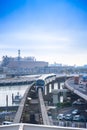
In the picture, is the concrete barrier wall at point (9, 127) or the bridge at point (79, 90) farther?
the bridge at point (79, 90)

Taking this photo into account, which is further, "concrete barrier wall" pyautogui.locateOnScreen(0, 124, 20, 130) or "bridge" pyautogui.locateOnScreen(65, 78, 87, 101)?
"bridge" pyautogui.locateOnScreen(65, 78, 87, 101)

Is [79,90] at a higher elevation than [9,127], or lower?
lower

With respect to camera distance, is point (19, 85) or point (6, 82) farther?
point (19, 85)

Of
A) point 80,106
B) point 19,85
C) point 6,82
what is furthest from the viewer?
point 19,85

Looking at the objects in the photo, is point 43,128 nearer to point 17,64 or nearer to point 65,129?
point 65,129

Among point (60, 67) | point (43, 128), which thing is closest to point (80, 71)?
point (60, 67)

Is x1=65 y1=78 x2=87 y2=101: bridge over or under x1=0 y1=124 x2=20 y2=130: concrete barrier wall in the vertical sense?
under

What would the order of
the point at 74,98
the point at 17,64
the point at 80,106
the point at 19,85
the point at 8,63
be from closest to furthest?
the point at 80,106, the point at 74,98, the point at 19,85, the point at 8,63, the point at 17,64

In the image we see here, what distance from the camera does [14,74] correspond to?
663 inches

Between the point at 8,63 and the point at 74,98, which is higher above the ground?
the point at 8,63

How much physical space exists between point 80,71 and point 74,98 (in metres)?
9.58

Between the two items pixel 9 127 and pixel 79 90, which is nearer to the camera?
pixel 9 127

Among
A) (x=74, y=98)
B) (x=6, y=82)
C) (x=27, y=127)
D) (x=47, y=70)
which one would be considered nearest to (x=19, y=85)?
(x=6, y=82)

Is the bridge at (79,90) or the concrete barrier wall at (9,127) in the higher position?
the concrete barrier wall at (9,127)
